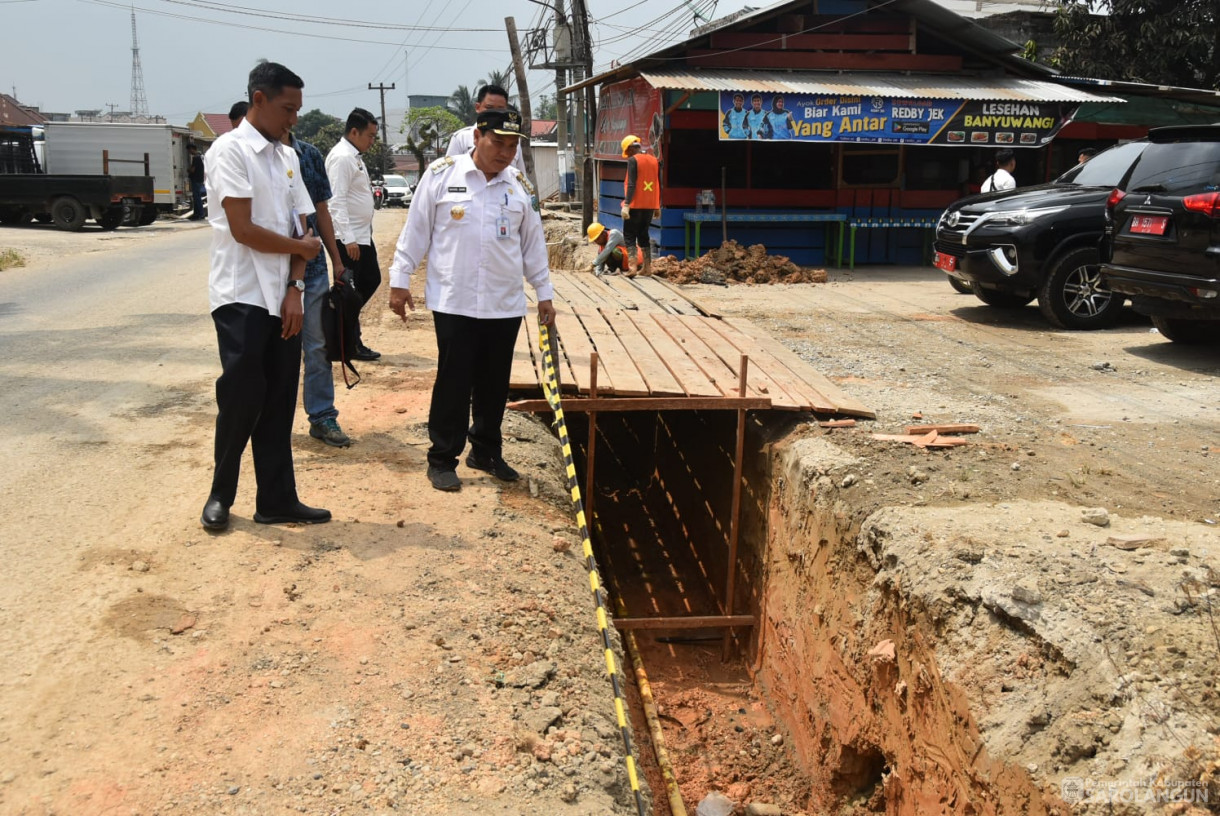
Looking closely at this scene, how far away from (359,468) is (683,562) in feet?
13.7

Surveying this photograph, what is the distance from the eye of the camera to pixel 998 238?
9.42 m

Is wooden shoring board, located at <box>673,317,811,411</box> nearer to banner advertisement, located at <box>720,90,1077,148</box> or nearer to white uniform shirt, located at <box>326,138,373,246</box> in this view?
white uniform shirt, located at <box>326,138,373,246</box>

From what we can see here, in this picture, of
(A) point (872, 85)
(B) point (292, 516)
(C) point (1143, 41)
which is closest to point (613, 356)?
(B) point (292, 516)

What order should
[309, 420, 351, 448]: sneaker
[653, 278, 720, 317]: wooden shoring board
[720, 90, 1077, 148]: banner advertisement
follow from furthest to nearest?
1. [720, 90, 1077, 148]: banner advertisement
2. [653, 278, 720, 317]: wooden shoring board
3. [309, 420, 351, 448]: sneaker

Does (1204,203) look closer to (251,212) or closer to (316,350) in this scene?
(316,350)

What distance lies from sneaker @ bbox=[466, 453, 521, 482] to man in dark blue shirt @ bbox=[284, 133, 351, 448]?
0.81 metres

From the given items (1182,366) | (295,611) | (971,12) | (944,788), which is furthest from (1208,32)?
(295,611)

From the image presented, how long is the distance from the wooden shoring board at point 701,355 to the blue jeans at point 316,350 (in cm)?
246

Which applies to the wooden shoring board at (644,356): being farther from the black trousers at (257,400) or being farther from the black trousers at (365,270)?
the black trousers at (257,400)

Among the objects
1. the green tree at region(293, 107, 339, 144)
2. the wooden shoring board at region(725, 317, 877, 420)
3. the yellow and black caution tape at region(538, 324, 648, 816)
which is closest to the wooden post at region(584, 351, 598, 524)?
the yellow and black caution tape at region(538, 324, 648, 816)

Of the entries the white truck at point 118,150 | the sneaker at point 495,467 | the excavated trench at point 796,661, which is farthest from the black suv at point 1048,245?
the white truck at point 118,150

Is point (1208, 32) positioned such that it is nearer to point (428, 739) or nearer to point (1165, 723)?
point (1165, 723)

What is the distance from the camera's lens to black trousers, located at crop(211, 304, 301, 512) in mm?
4066

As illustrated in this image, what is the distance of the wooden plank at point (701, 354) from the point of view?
6605mm
